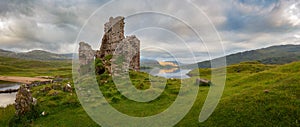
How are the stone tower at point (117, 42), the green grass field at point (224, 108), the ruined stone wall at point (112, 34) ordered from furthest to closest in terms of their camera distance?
the ruined stone wall at point (112, 34)
the stone tower at point (117, 42)
the green grass field at point (224, 108)

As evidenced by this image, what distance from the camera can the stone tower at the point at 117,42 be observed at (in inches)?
1720

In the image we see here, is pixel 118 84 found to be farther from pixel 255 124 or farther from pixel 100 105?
pixel 255 124

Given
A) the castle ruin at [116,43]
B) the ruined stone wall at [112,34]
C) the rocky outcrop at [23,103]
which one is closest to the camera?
the rocky outcrop at [23,103]

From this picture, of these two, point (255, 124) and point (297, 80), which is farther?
point (297, 80)

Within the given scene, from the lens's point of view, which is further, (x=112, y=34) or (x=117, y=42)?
(x=112, y=34)

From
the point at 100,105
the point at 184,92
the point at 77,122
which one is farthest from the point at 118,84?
the point at 77,122

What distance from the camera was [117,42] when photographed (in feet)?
153

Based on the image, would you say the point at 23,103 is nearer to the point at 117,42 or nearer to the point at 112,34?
the point at 117,42

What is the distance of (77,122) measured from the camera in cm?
1988

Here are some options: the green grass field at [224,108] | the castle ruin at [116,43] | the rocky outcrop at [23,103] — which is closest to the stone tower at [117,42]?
the castle ruin at [116,43]

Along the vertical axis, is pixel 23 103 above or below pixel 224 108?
above

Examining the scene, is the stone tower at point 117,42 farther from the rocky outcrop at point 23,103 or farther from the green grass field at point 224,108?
the rocky outcrop at point 23,103

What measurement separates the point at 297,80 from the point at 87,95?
25056 millimetres

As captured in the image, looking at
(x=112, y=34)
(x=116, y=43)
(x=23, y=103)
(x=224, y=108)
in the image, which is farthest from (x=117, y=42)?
(x=224, y=108)
